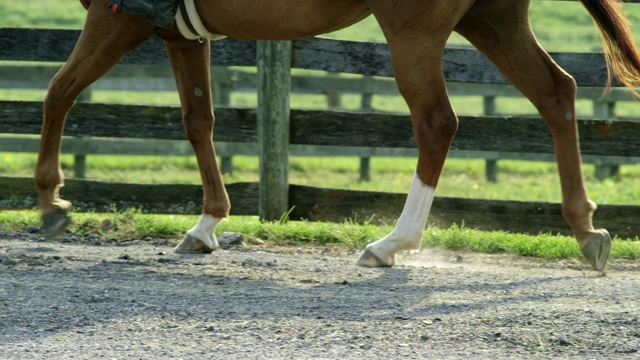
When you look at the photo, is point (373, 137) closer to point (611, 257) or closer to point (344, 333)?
point (611, 257)

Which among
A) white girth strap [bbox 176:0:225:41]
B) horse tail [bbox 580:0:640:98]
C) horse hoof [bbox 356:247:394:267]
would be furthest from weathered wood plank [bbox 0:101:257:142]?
horse tail [bbox 580:0:640:98]

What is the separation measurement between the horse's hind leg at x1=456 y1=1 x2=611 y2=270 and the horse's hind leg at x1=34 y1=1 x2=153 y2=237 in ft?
6.63

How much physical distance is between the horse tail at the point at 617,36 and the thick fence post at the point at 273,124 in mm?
2561

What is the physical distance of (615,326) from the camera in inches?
157

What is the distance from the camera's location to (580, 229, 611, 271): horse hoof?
17.3 feet

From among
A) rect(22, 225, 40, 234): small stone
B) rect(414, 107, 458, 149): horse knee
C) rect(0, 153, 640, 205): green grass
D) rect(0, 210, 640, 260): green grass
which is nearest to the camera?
rect(414, 107, 458, 149): horse knee

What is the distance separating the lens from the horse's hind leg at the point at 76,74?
18.2ft

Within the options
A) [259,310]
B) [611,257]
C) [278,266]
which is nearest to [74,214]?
[278,266]

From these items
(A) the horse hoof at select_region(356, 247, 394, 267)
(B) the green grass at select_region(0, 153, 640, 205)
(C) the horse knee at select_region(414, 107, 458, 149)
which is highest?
(C) the horse knee at select_region(414, 107, 458, 149)

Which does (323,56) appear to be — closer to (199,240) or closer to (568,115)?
(199,240)

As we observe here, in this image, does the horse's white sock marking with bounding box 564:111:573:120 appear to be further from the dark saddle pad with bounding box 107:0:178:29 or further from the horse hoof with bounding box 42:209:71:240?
the horse hoof with bounding box 42:209:71:240

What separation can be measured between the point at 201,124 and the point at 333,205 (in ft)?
5.34

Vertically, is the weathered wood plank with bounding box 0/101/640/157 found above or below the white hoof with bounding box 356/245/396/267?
above

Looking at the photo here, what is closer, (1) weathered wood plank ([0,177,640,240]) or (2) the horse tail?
(2) the horse tail
